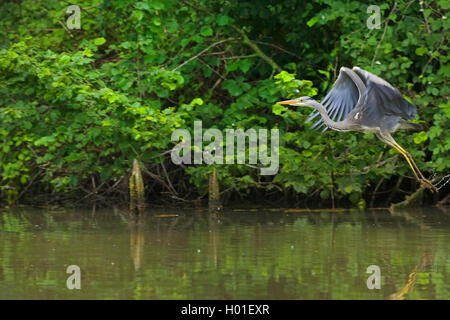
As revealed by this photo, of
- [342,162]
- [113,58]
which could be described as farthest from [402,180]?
[113,58]

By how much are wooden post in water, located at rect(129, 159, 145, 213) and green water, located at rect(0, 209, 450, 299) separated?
0.29m

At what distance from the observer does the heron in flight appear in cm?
1077

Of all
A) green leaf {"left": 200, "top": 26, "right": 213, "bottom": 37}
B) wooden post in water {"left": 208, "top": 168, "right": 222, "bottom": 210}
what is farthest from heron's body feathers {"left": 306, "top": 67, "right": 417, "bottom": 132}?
green leaf {"left": 200, "top": 26, "right": 213, "bottom": 37}

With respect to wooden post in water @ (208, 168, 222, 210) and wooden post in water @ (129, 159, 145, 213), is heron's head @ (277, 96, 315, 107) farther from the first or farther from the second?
wooden post in water @ (129, 159, 145, 213)

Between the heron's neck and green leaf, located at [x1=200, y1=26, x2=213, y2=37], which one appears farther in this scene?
green leaf, located at [x1=200, y1=26, x2=213, y2=37]

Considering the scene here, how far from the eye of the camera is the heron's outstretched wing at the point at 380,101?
10.7 m

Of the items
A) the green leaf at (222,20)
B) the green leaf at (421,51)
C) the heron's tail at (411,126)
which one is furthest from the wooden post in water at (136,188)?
the green leaf at (421,51)

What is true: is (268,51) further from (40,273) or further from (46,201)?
(40,273)

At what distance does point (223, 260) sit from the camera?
30.0 feet

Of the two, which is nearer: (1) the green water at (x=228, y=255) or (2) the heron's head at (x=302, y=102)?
(1) the green water at (x=228, y=255)

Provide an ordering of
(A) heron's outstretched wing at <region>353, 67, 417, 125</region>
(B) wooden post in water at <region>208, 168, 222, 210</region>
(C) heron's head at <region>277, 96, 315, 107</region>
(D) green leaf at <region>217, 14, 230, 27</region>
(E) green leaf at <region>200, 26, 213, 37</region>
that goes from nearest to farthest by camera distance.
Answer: (A) heron's outstretched wing at <region>353, 67, 417, 125</region>
(C) heron's head at <region>277, 96, 315, 107</region>
(B) wooden post in water at <region>208, 168, 222, 210</region>
(E) green leaf at <region>200, 26, 213, 37</region>
(D) green leaf at <region>217, 14, 230, 27</region>

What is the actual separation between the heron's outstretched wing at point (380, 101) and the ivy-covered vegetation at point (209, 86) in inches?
61.4

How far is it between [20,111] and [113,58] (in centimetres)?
242

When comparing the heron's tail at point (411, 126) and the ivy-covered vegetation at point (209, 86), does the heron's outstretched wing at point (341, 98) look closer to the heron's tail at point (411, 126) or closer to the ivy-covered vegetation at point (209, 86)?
the heron's tail at point (411, 126)
